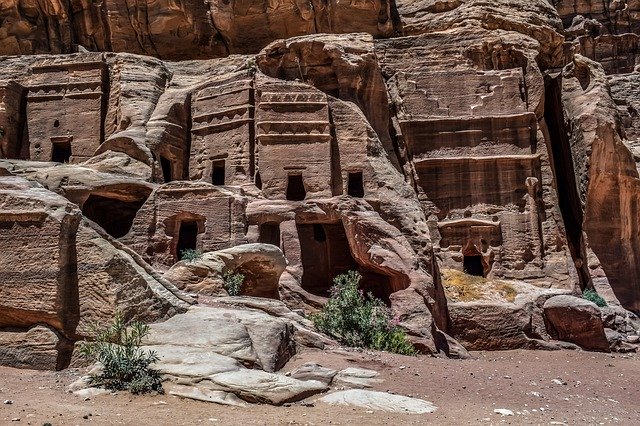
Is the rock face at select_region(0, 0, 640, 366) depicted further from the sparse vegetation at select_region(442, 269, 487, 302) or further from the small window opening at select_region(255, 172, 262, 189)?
the sparse vegetation at select_region(442, 269, 487, 302)

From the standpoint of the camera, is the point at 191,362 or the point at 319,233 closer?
the point at 191,362

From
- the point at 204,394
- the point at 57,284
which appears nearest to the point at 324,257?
the point at 57,284

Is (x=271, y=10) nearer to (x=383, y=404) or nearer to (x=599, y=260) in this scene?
(x=599, y=260)

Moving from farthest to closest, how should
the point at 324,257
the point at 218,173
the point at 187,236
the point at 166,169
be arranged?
1. the point at 218,173
2. the point at 166,169
3. the point at 187,236
4. the point at 324,257

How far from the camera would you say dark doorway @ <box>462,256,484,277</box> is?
1055 inches

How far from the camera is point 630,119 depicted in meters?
32.0

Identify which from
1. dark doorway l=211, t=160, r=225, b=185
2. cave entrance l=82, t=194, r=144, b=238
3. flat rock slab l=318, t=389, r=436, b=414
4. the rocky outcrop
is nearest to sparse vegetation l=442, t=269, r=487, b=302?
dark doorway l=211, t=160, r=225, b=185

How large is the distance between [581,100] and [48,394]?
2607 cm

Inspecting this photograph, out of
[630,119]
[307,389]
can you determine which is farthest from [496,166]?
[307,389]

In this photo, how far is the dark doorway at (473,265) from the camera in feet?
87.9

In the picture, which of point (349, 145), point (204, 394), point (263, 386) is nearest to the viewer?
point (204, 394)

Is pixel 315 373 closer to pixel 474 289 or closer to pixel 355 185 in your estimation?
pixel 474 289

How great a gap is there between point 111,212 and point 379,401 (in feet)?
58.1

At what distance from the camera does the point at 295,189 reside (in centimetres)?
2380
